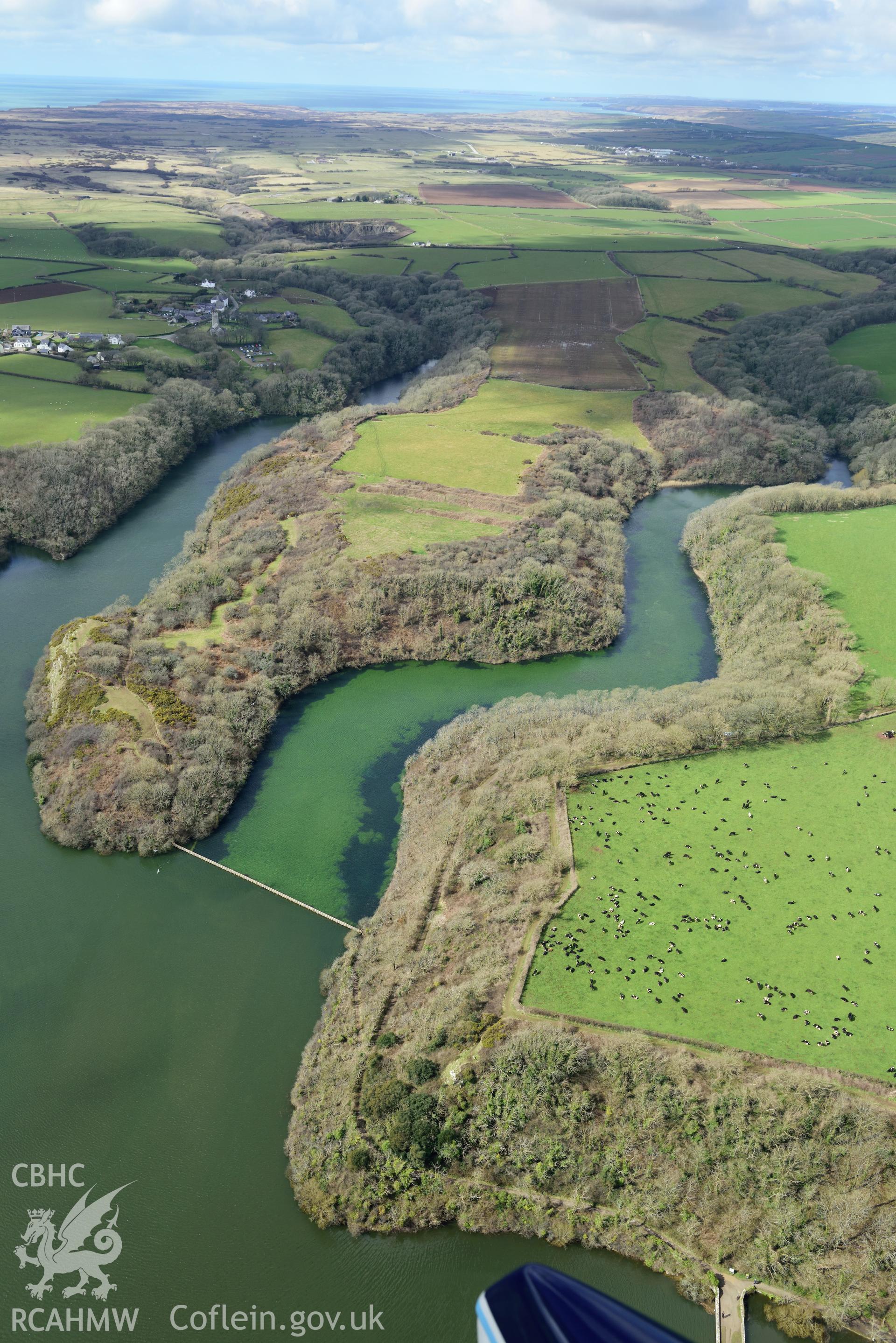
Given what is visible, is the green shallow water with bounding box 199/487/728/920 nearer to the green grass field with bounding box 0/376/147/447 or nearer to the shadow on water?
the shadow on water

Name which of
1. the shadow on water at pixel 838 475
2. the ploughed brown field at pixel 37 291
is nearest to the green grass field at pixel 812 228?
the shadow on water at pixel 838 475

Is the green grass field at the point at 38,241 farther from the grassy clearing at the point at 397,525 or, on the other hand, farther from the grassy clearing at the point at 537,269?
the grassy clearing at the point at 397,525

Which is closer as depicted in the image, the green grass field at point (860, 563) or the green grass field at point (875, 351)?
the green grass field at point (860, 563)

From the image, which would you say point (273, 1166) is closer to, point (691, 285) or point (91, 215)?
point (691, 285)

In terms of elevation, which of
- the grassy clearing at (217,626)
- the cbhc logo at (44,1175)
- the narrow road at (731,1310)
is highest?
the grassy clearing at (217,626)

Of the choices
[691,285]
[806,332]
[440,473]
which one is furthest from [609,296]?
[440,473]

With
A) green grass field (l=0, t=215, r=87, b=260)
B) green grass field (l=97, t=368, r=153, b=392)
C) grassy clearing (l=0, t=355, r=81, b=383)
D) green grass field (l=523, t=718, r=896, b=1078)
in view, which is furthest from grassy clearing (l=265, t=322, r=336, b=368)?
green grass field (l=523, t=718, r=896, b=1078)
